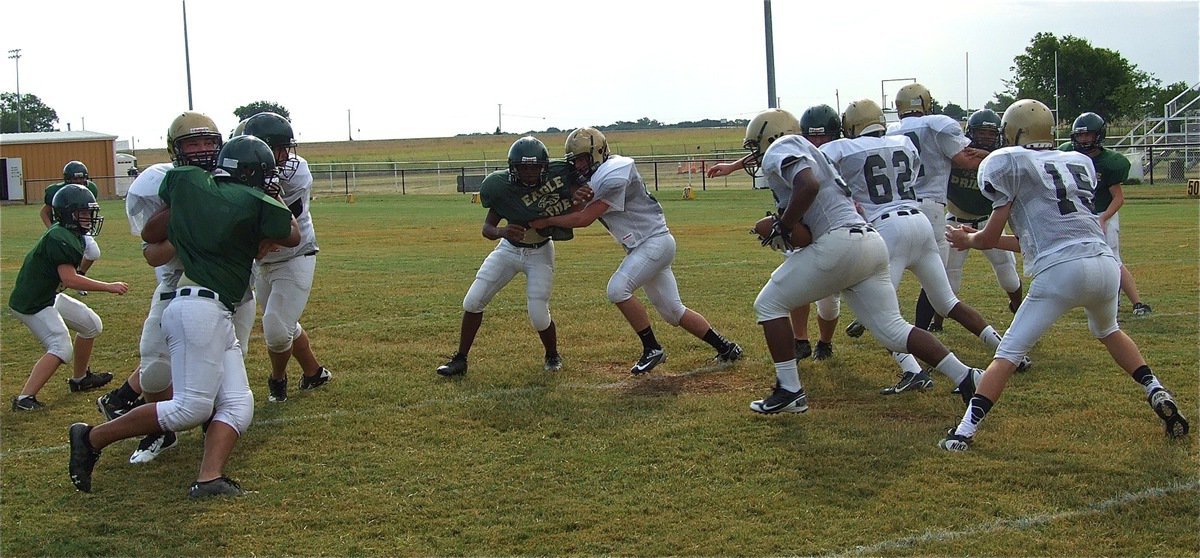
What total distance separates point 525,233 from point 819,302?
2.26 meters

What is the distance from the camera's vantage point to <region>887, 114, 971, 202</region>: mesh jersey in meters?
8.20

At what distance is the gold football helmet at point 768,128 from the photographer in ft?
22.6

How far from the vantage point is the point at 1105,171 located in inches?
361

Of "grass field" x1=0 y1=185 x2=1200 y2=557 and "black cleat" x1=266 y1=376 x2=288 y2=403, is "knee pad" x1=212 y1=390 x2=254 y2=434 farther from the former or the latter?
"black cleat" x1=266 y1=376 x2=288 y2=403

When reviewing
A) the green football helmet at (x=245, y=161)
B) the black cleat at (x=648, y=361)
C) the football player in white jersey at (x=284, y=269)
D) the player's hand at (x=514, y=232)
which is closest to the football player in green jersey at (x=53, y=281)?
the football player in white jersey at (x=284, y=269)

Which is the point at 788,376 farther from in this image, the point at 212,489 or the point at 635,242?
the point at 212,489

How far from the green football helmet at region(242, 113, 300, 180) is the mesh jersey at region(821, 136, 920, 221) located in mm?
3558

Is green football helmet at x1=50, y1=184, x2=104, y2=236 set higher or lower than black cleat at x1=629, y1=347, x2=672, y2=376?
higher

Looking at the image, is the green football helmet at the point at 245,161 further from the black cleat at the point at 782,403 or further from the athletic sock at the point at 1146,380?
the athletic sock at the point at 1146,380

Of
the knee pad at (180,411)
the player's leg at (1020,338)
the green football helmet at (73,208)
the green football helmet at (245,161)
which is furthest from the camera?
the green football helmet at (73,208)

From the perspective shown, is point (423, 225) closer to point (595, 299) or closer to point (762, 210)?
point (762, 210)

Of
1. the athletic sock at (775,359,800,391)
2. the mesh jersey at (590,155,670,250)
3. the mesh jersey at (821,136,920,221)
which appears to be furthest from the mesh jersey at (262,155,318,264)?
the mesh jersey at (821,136,920,221)

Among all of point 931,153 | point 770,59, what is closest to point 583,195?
point 931,153

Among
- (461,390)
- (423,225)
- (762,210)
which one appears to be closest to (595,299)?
(461,390)
